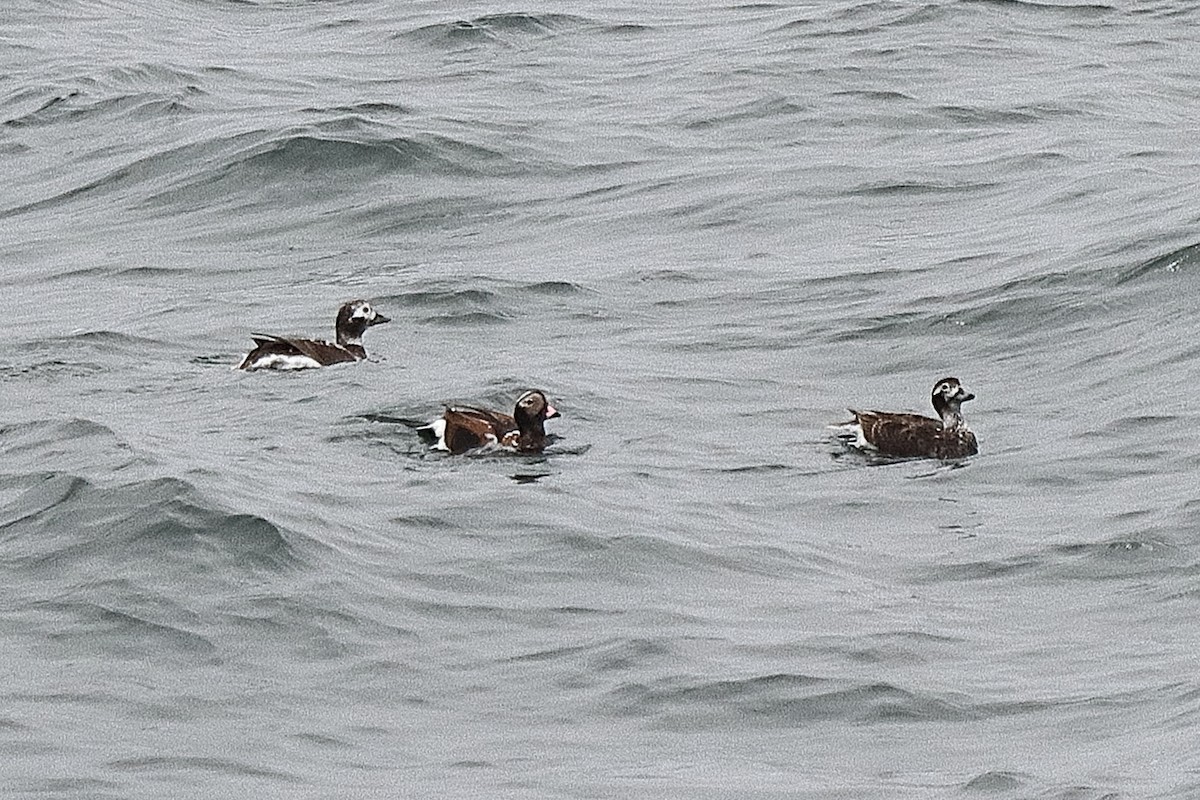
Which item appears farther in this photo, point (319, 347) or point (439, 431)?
point (319, 347)

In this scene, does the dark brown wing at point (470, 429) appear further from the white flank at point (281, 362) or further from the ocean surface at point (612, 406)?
the white flank at point (281, 362)

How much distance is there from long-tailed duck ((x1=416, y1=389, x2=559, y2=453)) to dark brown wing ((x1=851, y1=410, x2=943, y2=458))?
1.46 metres

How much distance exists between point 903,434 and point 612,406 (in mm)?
1747

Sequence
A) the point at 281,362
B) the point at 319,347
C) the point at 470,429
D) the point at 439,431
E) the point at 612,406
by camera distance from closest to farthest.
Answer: the point at 470,429 → the point at 439,431 → the point at 612,406 → the point at 281,362 → the point at 319,347

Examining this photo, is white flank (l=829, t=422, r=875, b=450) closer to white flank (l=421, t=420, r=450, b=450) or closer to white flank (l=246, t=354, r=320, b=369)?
white flank (l=421, t=420, r=450, b=450)

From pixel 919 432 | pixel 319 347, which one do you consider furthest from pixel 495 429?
pixel 919 432

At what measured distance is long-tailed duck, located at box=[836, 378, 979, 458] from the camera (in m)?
11.8

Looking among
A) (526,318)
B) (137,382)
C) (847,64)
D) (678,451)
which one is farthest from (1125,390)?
(847,64)

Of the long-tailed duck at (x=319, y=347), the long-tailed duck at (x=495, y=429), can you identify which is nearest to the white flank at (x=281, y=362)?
the long-tailed duck at (x=319, y=347)

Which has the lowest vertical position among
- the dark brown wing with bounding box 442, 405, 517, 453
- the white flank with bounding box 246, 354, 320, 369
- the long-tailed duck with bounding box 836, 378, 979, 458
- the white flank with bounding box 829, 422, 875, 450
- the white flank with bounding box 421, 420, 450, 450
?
the white flank with bounding box 246, 354, 320, 369

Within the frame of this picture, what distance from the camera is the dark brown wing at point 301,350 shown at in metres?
13.3

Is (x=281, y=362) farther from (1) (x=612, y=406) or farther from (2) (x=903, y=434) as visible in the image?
(2) (x=903, y=434)

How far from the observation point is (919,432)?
11820 millimetres

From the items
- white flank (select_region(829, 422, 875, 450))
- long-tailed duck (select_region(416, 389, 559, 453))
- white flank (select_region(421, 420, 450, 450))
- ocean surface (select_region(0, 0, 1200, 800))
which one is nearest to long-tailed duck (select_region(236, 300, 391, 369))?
ocean surface (select_region(0, 0, 1200, 800))
